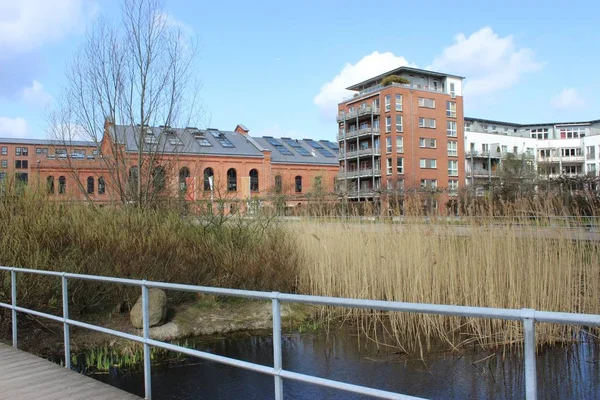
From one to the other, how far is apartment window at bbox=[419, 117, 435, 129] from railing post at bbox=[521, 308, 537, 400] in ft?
180

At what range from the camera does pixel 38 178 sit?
1124cm

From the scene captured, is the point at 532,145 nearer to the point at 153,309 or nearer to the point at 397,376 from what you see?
the point at 153,309

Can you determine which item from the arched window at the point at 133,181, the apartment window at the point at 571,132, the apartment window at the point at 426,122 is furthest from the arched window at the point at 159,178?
the apartment window at the point at 571,132

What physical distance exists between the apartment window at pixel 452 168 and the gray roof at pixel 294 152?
1528 centimetres

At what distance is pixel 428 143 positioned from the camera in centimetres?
5525

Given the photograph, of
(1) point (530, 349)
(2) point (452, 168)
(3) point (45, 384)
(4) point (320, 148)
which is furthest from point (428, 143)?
(1) point (530, 349)

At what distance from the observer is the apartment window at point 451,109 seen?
57750 millimetres

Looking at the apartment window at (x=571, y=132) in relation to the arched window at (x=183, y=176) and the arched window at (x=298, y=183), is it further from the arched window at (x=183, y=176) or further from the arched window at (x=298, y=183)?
the arched window at (x=183, y=176)

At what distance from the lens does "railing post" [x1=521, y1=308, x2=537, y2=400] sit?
1.88m

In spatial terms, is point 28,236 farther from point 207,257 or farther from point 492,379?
point 492,379

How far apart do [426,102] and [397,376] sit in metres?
52.5

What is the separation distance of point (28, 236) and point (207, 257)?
3.15m

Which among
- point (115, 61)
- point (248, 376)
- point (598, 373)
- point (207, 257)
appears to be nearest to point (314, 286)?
point (207, 257)

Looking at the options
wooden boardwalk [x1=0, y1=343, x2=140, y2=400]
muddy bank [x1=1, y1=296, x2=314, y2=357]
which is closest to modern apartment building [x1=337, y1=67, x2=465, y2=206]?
muddy bank [x1=1, y1=296, x2=314, y2=357]
